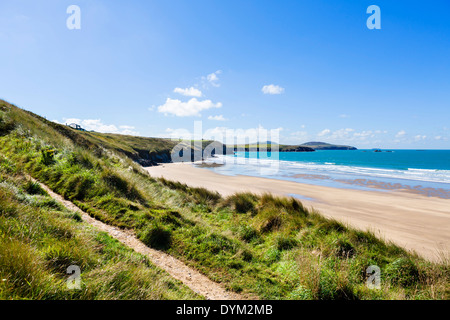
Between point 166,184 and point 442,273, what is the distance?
16899mm

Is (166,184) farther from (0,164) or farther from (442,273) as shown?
(442,273)

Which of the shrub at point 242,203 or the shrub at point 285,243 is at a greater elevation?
the shrub at point 242,203

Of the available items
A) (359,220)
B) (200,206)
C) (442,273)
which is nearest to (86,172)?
(200,206)

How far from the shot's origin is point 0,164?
301 inches

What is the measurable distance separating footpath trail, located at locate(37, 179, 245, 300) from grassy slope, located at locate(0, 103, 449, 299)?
0.25 meters

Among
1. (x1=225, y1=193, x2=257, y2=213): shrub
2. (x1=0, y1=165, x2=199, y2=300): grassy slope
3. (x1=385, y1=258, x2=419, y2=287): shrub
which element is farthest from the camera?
(x1=225, y1=193, x2=257, y2=213): shrub

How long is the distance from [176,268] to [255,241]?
397 cm

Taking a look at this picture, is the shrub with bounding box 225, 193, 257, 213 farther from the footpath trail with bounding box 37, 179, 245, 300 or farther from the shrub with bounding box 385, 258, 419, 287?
the shrub with bounding box 385, 258, 419, 287

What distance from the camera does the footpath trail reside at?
5.14 m

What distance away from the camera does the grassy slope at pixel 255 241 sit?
5.31 metres

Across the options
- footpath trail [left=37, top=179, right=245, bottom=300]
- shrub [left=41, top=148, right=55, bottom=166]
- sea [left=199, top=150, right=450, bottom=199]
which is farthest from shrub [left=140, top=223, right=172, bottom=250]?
sea [left=199, top=150, right=450, bottom=199]

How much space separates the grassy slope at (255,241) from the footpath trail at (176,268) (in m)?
0.25

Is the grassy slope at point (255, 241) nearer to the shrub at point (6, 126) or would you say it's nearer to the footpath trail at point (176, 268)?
the shrub at point (6, 126)

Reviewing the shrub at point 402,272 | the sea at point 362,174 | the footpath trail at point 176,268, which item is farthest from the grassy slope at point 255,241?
the sea at point 362,174
